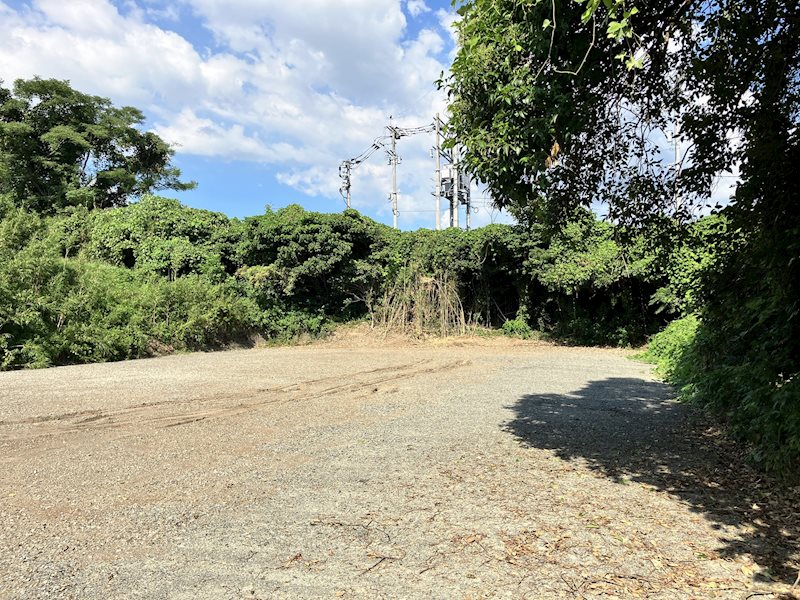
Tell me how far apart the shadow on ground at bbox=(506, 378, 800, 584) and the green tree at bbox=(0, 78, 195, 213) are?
2568cm

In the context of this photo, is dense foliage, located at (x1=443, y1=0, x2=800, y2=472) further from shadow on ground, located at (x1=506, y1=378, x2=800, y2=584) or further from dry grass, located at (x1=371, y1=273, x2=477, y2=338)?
dry grass, located at (x1=371, y1=273, x2=477, y2=338)

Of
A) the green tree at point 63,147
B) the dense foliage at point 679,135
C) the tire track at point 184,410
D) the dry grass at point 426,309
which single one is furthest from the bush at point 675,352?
the green tree at point 63,147

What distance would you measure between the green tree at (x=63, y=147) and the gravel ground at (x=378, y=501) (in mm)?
23792

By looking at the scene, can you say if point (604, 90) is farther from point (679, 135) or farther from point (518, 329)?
point (518, 329)

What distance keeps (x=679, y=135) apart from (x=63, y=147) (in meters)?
32.0

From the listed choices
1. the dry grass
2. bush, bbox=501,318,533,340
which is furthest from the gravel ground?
bush, bbox=501,318,533,340

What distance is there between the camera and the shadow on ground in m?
3.37

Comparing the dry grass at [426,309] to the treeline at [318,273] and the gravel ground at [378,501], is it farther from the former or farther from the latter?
the gravel ground at [378,501]

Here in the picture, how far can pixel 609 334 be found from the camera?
17.7 metres

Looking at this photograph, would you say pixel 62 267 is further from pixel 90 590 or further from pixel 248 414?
pixel 90 590

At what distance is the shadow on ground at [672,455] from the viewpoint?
337 cm

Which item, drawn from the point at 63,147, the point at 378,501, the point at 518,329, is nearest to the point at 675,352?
the point at 518,329

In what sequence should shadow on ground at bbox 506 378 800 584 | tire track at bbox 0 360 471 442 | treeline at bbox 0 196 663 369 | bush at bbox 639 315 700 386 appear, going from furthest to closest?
treeline at bbox 0 196 663 369
bush at bbox 639 315 700 386
tire track at bbox 0 360 471 442
shadow on ground at bbox 506 378 800 584

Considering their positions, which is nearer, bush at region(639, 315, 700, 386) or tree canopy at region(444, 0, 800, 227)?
tree canopy at region(444, 0, 800, 227)
